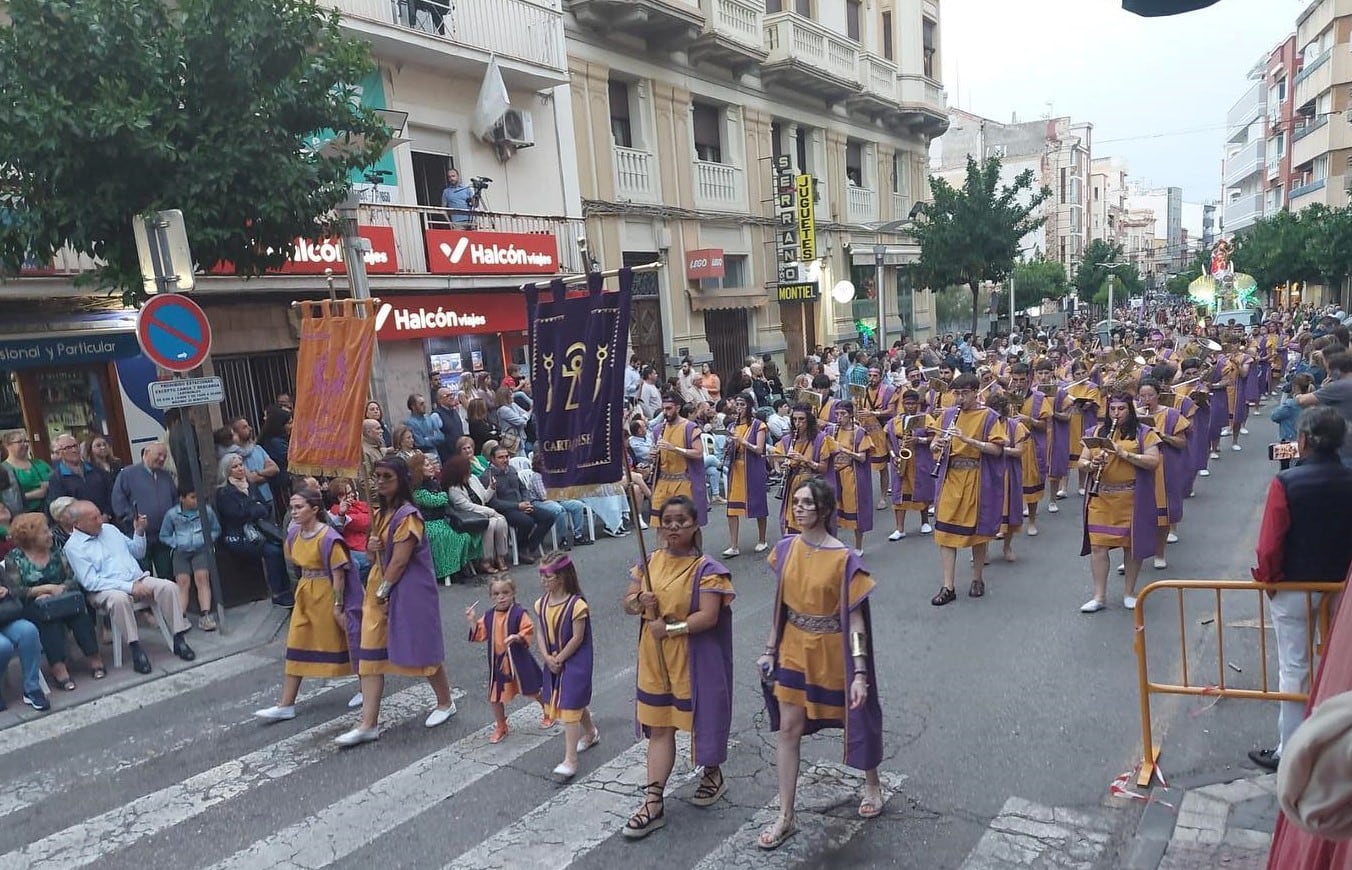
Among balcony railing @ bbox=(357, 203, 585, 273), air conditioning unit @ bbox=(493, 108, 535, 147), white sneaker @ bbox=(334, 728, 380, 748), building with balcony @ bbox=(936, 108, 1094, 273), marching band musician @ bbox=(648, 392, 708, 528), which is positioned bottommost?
white sneaker @ bbox=(334, 728, 380, 748)

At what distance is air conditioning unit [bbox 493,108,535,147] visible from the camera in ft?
51.1

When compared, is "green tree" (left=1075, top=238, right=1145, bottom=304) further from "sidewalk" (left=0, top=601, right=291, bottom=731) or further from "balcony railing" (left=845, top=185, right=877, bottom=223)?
"sidewalk" (left=0, top=601, right=291, bottom=731)

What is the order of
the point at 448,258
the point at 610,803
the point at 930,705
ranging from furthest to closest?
the point at 448,258
the point at 930,705
the point at 610,803

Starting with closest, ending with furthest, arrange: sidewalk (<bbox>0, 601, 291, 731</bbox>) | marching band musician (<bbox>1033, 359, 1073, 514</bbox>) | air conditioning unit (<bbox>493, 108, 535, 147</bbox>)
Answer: sidewalk (<bbox>0, 601, 291, 731</bbox>) < marching band musician (<bbox>1033, 359, 1073, 514</bbox>) < air conditioning unit (<bbox>493, 108, 535, 147</bbox>)

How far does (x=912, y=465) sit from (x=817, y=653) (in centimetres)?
644

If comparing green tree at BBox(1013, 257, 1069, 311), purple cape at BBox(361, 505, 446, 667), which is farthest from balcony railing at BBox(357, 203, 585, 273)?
green tree at BBox(1013, 257, 1069, 311)

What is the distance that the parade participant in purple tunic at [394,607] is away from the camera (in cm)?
561

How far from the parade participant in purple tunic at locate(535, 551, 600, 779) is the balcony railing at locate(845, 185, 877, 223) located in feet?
74.0

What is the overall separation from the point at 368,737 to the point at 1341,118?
177ft

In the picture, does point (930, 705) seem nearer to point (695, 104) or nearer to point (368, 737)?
point (368, 737)

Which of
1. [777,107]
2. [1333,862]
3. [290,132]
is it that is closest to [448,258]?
[290,132]

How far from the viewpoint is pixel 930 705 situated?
18.5 feet

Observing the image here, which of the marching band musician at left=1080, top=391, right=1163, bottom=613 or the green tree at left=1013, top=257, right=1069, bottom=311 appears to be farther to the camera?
the green tree at left=1013, top=257, right=1069, bottom=311

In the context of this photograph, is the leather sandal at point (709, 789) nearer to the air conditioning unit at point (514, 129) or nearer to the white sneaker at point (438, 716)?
the white sneaker at point (438, 716)
